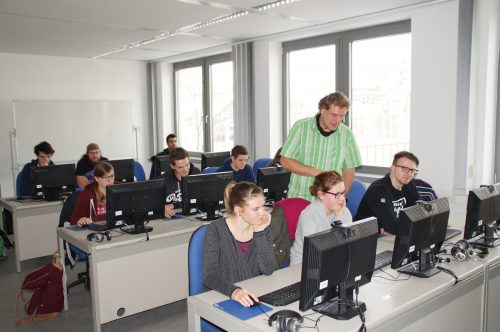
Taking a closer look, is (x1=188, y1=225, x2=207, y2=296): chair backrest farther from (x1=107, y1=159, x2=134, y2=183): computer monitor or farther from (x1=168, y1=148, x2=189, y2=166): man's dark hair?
(x1=107, y1=159, x2=134, y2=183): computer monitor

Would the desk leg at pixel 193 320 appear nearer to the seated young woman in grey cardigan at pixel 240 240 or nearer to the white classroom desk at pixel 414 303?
the white classroom desk at pixel 414 303

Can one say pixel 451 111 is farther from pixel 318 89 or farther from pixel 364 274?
pixel 364 274

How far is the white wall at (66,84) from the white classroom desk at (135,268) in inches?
200

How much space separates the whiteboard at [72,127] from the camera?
7797 mm

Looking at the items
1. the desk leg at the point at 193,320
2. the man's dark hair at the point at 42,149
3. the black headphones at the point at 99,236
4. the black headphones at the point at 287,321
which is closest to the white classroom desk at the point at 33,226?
the man's dark hair at the point at 42,149

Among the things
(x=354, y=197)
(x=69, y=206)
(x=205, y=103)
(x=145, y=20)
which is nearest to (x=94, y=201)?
(x=69, y=206)

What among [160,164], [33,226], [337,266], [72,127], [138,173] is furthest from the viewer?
[72,127]

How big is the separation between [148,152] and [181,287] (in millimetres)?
6087

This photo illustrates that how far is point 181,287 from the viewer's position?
149 inches

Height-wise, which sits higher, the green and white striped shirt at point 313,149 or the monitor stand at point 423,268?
the green and white striped shirt at point 313,149

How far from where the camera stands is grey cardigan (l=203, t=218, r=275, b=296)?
2301 mm

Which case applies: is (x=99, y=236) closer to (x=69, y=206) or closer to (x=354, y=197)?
(x=69, y=206)

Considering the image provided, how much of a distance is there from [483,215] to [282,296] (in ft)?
4.84

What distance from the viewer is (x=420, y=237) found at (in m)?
2.31
